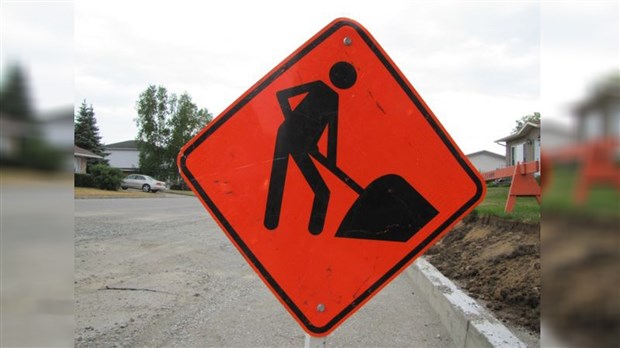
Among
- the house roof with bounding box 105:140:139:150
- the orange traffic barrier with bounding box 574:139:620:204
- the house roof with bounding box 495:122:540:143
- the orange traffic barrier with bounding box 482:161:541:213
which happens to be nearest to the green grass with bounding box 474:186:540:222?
the orange traffic barrier with bounding box 482:161:541:213

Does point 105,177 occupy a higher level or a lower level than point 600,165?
higher

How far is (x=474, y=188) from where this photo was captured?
7.18 ft

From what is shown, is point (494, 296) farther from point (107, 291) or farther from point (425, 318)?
point (107, 291)

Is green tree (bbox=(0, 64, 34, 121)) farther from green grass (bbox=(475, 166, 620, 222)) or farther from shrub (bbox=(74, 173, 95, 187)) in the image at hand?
shrub (bbox=(74, 173, 95, 187))

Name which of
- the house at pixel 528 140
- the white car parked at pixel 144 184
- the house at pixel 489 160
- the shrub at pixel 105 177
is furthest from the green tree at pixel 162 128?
the house at pixel 528 140

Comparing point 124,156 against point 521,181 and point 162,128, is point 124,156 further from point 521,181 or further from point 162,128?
point 521,181

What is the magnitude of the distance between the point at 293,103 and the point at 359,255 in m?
0.80

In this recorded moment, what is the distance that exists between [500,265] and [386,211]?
328 cm

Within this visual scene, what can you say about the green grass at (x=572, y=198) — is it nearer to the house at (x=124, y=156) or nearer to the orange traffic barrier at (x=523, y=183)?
the orange traffic barrier at (x=523, y=183)

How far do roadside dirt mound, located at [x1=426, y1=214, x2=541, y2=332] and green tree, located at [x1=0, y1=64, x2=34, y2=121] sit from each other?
347 cm

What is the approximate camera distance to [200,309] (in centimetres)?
444

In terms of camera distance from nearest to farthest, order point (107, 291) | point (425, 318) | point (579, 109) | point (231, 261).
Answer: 1. point (579, 109)
2. point (425, 318)
3. point (107, 291)
4. point (231, 261)

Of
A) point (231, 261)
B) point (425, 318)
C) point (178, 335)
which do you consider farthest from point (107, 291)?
point (425, 318)

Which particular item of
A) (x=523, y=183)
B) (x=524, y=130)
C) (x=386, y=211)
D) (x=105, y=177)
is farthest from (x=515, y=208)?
(x=105, y=177)
